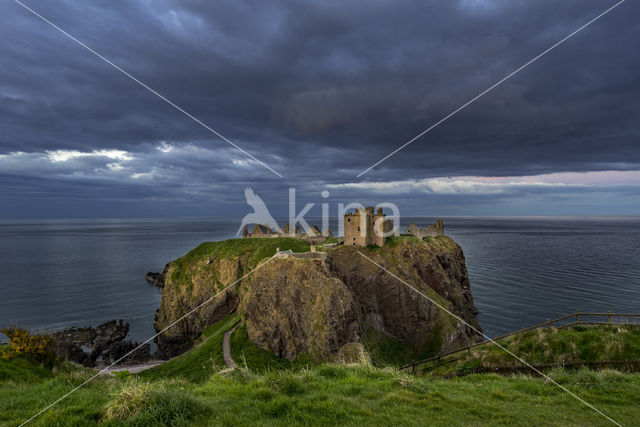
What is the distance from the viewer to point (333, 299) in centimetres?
3884

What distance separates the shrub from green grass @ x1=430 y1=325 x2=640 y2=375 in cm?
2156

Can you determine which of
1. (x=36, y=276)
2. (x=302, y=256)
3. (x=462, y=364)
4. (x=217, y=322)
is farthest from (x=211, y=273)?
(x=36, y=276)

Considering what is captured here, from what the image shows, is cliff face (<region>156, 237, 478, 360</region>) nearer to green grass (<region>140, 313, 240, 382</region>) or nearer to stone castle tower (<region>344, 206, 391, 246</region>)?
stone castle tower (<region>344, 206, 391, 246</region>)

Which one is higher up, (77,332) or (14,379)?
(14,379)

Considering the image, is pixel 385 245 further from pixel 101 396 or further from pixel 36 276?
pixel 36 276

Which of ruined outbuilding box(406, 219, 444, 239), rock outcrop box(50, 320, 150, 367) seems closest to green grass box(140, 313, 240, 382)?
rock outcrop box(50, 320, 150, 367)

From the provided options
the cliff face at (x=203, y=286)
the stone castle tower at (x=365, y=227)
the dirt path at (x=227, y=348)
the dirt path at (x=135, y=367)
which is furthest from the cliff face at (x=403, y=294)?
the dirt path at (x=135, y=367)

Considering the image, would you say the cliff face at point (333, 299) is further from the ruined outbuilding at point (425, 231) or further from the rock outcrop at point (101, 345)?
the rock outcrop at point (101, 345)

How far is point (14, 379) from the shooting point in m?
10.8

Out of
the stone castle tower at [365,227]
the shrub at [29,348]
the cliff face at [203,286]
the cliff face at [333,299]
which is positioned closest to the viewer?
the shrub at [29,348]

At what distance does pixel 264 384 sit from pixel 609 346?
70.6 ft

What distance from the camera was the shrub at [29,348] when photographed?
1244cm

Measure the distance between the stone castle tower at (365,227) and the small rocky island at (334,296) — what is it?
0.20 meters

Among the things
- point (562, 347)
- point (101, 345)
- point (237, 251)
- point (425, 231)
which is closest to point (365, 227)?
point (425, 231)
